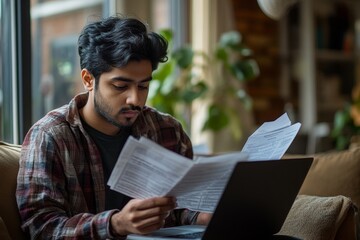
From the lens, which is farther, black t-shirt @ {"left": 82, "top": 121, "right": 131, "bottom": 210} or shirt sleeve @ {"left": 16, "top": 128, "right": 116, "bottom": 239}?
black t-shirt @ {"left": 82, "top": 121, "right": 131, "bottom": 210}

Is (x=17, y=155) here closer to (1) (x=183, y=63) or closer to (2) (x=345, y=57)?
(1) (x=183, y=63)

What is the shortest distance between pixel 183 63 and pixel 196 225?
1.83m

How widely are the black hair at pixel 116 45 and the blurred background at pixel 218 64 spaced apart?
246 mm

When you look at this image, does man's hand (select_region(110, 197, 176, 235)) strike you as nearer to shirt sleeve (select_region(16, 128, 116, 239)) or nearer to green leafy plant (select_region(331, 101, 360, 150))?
shirt sleeve (select_region(16, 128, 116, 239))

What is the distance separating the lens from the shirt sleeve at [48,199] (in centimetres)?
163

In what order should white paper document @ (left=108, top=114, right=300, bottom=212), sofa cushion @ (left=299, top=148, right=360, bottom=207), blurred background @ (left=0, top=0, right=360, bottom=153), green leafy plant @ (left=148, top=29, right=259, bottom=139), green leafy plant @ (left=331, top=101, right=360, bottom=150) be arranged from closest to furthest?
white paper document @ (left=108, top=114, right=300, bottom=212) → sofa cushion @ (left=299, top=148, right=360, bottom=207) → blurred background @ (left=0, top=0, right=360, bottom=153) → green leafy plant @ (left=148, top=29, right=259, bottom=139) → green leafy plant @ (left=331, top=101, right=360, bottom=150)

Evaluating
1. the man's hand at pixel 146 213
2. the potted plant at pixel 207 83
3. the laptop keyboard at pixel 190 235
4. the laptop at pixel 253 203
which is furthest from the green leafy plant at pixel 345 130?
the man's hand at pixel 146 213

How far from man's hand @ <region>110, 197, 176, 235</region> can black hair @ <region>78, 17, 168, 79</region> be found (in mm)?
442

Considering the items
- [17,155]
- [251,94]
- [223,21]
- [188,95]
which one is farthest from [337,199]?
[251,94]

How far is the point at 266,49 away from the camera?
4758 millimetres

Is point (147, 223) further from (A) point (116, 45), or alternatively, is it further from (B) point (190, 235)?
(A) point (116, 45)

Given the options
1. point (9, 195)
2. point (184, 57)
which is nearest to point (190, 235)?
point (9, 195)

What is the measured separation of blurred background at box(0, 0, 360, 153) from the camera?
280 centimetres

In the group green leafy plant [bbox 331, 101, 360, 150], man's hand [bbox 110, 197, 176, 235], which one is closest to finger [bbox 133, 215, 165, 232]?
man's hand [bbox 110, 197, 176, 235]
